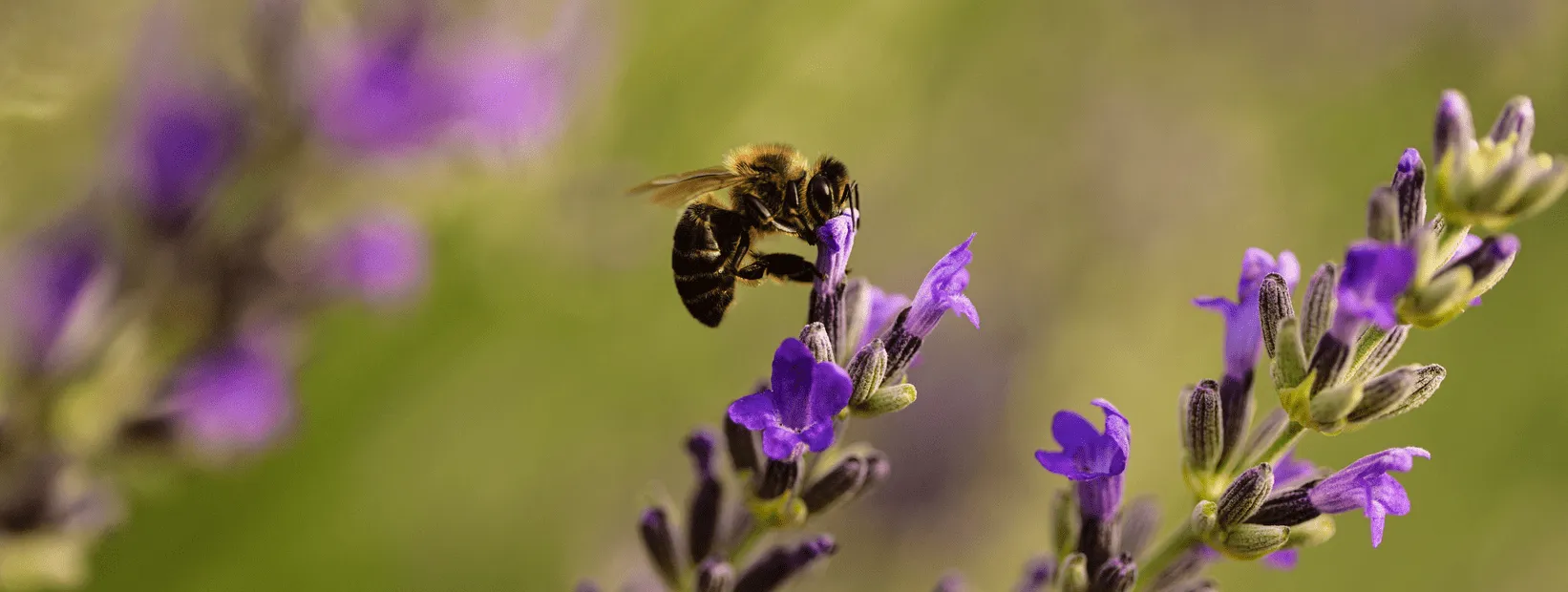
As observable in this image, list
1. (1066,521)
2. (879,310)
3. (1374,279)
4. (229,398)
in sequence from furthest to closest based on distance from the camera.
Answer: (229,398)
(879,310)
(1066,521)
(1374,279)

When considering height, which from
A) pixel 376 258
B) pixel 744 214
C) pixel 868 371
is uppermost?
pixel 376 258

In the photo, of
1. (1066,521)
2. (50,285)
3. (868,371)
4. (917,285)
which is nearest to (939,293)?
(868,371)

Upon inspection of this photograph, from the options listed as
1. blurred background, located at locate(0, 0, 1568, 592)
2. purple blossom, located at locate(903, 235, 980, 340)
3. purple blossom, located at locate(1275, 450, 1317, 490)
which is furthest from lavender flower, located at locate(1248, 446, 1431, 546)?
blurred background, located at locate(0, 0, 1568, 592)

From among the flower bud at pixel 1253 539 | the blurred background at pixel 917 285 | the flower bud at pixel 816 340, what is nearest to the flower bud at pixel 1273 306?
the flower bud at pixel 1253 539

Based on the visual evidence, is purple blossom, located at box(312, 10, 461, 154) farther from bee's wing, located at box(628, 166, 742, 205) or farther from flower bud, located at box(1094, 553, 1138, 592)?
flower bud, located at box(1094, 553, 1138, 592)

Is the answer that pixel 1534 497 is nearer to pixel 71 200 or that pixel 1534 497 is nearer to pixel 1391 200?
pixel 1391 200

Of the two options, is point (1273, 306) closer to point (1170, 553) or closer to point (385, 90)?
point (1170, 553)
